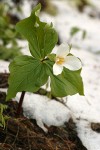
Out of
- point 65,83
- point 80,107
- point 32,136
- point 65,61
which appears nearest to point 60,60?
point 65,61

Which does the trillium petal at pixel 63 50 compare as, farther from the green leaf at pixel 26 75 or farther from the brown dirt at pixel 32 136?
the brown dirt at pixel 32 136

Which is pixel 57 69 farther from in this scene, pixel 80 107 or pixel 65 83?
pixel 80 107

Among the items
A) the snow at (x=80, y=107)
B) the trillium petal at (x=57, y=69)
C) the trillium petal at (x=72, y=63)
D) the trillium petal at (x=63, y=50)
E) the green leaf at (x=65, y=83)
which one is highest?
the trillium petal at (x=63, y=50)

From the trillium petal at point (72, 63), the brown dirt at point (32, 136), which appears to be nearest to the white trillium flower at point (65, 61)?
the trillium petal at point (72, 63)

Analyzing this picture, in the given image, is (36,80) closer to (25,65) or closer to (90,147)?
(25,65)

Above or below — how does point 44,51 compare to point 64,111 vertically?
above

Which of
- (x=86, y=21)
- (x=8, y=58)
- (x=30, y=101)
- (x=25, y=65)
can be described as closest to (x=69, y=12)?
(x=86, y=21)
